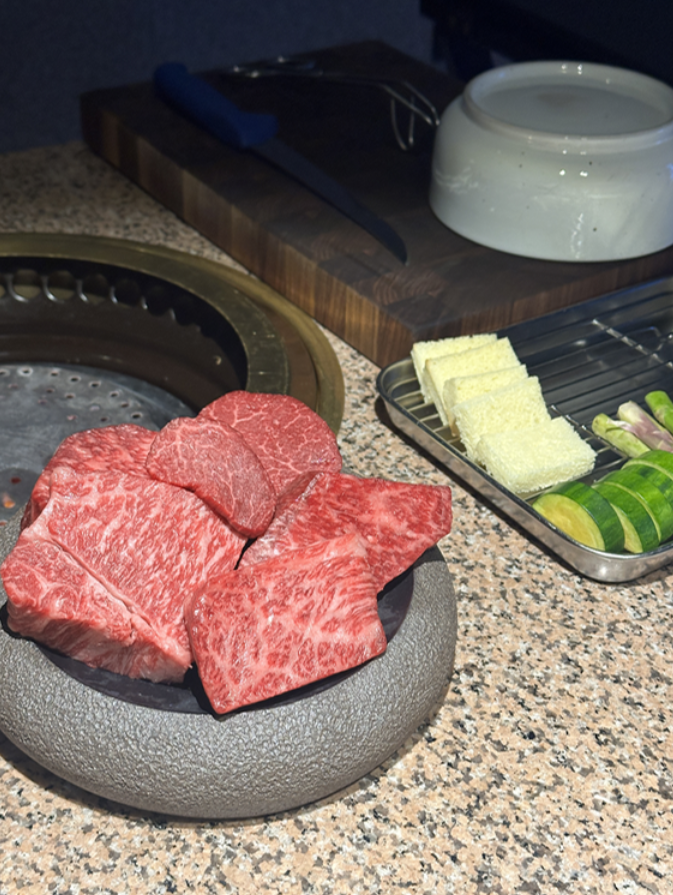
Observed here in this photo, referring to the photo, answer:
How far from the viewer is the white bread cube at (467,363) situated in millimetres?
1071

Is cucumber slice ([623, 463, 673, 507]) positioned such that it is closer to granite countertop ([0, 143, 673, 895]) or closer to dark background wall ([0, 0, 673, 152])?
granite countertop ([0, 143, 673, 895])

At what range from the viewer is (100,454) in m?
0.73

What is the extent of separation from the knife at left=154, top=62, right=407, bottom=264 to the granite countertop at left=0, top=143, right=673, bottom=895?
599mm

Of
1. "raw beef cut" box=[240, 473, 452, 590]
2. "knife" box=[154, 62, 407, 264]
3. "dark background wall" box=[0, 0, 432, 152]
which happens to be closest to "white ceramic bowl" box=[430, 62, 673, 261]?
"knife" box=[154, 62, 407, 264]

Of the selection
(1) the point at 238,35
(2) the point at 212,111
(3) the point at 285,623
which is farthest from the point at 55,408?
(1) the point at 238,35

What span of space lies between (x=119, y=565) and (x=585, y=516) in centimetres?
45

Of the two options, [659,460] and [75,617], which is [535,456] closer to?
[659,460]

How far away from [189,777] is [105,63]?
1.84 metres

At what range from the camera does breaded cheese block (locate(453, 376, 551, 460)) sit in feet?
3.31

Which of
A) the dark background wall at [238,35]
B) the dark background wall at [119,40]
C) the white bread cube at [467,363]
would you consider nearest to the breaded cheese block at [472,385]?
the white bread cube at [467,363]

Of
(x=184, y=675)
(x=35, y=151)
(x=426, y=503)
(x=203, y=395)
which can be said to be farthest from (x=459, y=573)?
(x=35, y=151)

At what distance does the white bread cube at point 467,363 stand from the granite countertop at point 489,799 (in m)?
0.23

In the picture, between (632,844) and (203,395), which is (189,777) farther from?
(203,395)

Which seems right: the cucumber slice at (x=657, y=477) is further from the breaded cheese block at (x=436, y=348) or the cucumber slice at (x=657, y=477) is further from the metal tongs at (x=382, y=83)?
the metal tongs at (x=382, y=83)
